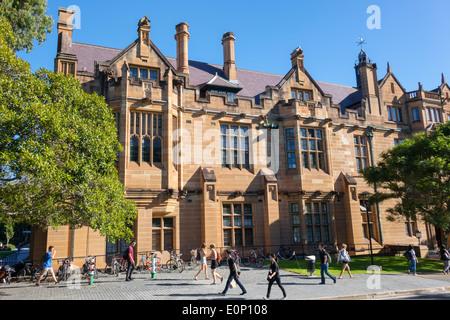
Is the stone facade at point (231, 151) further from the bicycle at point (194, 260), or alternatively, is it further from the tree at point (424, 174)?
the tree at point (424, 174)

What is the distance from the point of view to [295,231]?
23.6 meters

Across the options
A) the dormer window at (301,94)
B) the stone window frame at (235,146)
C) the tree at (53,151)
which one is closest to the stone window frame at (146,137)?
the stone window frame at (235,146)

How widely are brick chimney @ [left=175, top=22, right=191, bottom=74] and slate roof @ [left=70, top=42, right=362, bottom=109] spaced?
1.25 m

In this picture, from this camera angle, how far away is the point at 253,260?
19.7 m

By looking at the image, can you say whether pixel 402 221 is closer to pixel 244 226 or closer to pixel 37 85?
pixel 244 226

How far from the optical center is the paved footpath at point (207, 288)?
11.6 metres

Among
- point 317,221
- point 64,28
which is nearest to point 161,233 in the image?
point 317,221

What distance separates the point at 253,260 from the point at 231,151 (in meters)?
7.74

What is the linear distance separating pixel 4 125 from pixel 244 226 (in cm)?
1589

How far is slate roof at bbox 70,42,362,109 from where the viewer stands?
951 inches

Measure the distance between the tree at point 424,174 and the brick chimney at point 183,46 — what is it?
1598 cm
